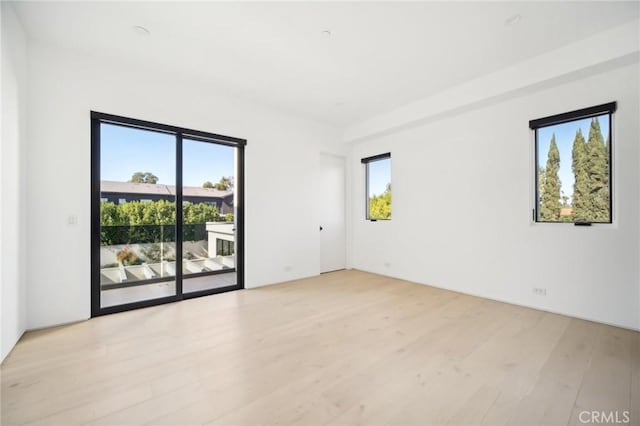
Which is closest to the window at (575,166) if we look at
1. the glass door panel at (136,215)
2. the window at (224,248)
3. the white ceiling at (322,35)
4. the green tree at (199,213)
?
the white ceiling at (322,35)

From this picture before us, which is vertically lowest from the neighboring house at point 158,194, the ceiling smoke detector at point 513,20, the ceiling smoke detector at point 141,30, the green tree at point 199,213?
the green tree at point 199,213

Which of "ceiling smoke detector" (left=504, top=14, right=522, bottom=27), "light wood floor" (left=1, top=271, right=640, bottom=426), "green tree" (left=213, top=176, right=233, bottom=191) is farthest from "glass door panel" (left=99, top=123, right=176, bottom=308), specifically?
"ceiling smoke detector" (left=504, top=14, right=522, bottom=27)

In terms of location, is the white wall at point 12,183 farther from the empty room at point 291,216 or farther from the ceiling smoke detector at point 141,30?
the ceiling smoke detector at point 141,30

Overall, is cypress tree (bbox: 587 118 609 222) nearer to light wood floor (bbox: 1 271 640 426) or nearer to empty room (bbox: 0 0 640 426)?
empty room (bbox: 0 0 640 426)

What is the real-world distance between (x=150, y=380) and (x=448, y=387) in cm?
217

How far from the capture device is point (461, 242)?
4.18m

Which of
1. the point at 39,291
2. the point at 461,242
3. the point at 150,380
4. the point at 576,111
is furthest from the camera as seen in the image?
the point at 461,242

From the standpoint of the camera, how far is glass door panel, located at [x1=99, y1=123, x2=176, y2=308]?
3.33 metres

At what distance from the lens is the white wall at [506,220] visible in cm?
286

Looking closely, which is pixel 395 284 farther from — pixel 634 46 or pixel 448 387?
pixel 634 46

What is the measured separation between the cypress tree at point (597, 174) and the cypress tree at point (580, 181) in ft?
0.12

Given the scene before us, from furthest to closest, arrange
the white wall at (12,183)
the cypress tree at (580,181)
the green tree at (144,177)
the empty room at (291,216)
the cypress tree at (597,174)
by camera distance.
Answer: the green tree at (144,177), the cypress tree at (580,181), the cypress tree at (597,174), the white wall at (12,183), the empty room at (291,216)

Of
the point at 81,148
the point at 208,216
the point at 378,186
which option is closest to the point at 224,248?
the point at 208,216

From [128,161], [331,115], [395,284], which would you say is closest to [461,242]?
[395,284]
